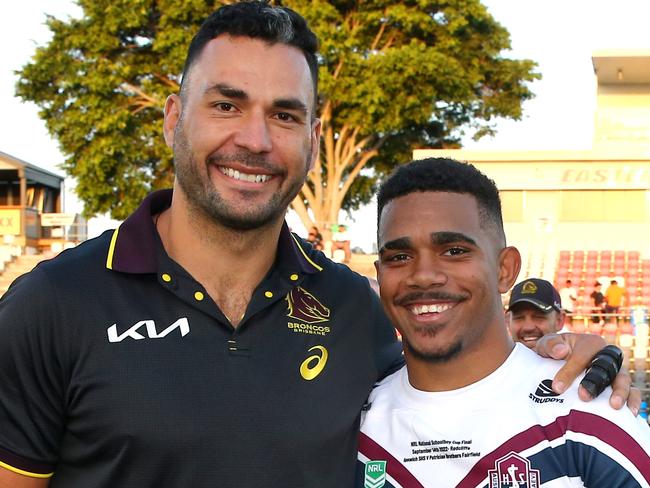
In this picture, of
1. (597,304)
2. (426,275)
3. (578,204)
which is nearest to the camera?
(426,275)

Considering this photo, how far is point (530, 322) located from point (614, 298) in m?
11.7

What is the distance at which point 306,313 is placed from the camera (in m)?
2.75

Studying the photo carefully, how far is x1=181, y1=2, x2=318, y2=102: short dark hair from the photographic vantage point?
265cm

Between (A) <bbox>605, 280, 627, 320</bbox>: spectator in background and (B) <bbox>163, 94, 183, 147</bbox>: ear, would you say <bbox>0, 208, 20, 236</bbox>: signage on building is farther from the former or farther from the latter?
(B) <bbox>163, 94, 183, 147</bbox>: ear

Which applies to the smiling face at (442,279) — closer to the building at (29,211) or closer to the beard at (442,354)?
the beard at (442,354)

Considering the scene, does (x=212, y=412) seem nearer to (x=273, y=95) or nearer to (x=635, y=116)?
(x=273, y=95)

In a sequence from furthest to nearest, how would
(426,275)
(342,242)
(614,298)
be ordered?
1. (342,242)
2. (614,298)
3. (426,275)


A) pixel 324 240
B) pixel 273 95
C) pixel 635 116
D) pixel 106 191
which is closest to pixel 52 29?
pixel 106 191

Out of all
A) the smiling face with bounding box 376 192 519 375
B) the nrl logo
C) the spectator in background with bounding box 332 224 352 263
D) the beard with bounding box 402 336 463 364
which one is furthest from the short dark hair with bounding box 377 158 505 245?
the spectator in background with bounding box 332 224 352 263

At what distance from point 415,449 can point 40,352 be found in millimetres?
1121

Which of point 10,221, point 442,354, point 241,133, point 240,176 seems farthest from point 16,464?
point 10,221

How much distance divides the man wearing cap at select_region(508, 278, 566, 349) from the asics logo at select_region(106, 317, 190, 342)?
14.3ft

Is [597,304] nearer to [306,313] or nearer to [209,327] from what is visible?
[306,313]

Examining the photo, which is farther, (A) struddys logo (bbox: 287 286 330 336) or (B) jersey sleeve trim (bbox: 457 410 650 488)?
(A) struddys logo (bbox: 287 286 330 336)
